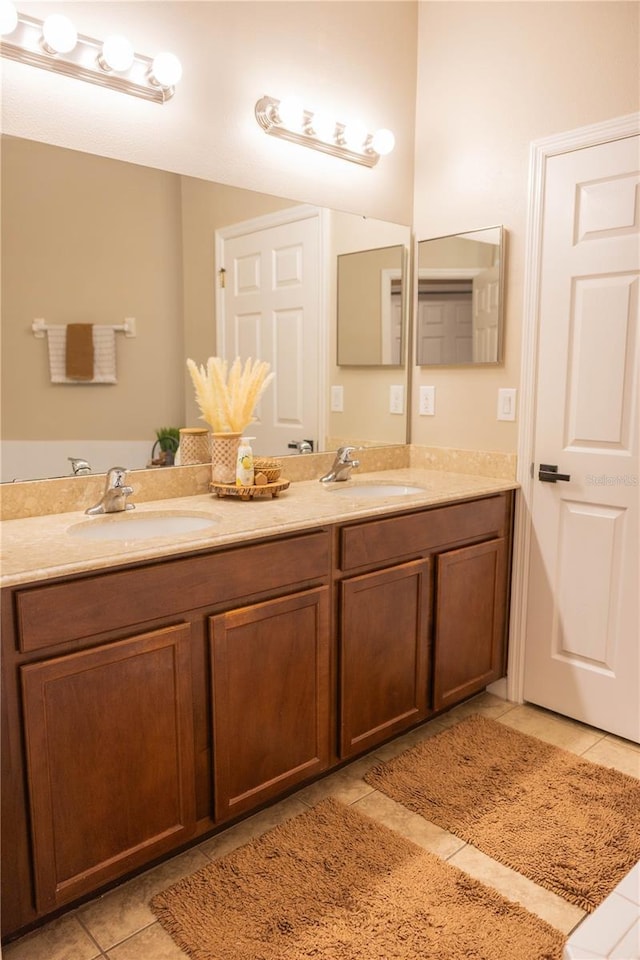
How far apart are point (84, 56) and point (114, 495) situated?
1.15m

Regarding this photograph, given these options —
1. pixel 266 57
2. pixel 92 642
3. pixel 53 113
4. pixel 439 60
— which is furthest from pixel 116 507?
pixel 439 60

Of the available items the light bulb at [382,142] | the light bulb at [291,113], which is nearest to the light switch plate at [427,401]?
the light bulb at [382,142]

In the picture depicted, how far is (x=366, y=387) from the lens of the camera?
2.69 metres

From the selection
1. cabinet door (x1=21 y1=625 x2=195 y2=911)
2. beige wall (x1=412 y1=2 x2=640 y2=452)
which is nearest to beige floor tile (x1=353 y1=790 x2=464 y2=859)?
cabinet door (x1=21 y1=625 x2=195 y2=911)

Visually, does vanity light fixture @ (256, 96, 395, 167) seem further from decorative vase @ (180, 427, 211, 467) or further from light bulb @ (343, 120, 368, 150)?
decorative vase @ (180, 427, 211, 467)

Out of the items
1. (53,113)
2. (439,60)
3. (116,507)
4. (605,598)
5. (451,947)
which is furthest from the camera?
(439,60)

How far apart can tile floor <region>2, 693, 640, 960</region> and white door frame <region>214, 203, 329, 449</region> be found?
1177mm

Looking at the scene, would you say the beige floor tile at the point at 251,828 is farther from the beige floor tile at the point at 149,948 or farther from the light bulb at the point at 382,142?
the light bulb at the point at 382,142

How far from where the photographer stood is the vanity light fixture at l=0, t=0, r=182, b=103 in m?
1.66

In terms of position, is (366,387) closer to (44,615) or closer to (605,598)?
(605,598)

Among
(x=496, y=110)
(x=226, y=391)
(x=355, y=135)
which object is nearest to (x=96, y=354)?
(x=226, y=391)

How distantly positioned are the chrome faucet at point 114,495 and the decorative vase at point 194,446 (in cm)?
27

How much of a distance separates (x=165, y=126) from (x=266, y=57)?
19.0 inches

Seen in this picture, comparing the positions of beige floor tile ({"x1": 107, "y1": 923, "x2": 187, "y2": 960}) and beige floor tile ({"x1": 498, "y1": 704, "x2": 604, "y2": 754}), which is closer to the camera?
beige floor tile ({"x1": 107, "y1": 923, "x2": 187, "y2": 960})
